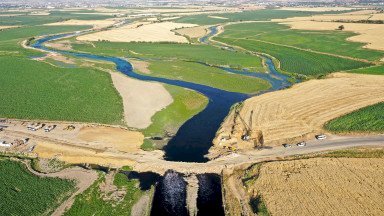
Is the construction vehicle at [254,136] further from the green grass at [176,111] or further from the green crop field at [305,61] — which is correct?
the green crop field at [305,61]

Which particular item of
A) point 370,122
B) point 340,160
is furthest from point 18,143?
point 370,122

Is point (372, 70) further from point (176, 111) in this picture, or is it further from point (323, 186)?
point (323, 186)

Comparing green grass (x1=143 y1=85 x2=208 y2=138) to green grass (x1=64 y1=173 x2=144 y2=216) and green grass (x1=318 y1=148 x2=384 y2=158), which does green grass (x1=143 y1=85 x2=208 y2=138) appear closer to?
green grass (x1=64 y1=173 x2=144 y2=216)

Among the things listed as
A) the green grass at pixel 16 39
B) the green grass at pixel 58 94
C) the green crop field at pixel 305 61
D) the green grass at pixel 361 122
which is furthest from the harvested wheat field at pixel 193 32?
the green grass at pixel 361 122

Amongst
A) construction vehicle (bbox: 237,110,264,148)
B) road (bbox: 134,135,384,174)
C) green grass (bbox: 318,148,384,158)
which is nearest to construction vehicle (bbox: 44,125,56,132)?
road (bbox: 134,135,384,174)

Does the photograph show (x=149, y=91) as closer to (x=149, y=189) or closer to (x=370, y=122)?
(x=149, y=189)

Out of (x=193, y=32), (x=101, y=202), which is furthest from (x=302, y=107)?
(x=193, y=32)
